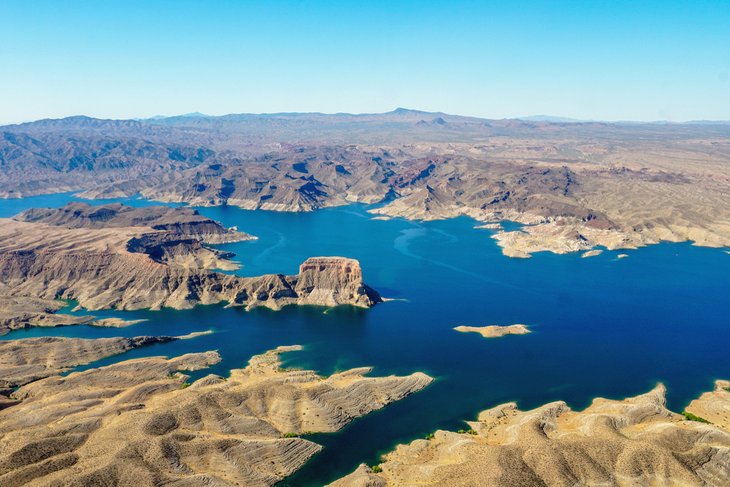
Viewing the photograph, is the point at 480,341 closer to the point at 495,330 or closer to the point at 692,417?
the point at 495,330

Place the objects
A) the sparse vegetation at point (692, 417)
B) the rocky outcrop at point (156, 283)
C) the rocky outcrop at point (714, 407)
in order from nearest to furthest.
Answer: the sparse vegetation at point (692, 417), the rocky outcrop at point (714, 407), the rocky outcrop at point (156, 283)

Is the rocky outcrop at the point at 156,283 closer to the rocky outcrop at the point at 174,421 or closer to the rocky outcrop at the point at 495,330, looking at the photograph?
the rocky outcrop at the point at 495,330

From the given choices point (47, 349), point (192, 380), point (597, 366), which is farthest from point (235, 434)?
point (597, 366)

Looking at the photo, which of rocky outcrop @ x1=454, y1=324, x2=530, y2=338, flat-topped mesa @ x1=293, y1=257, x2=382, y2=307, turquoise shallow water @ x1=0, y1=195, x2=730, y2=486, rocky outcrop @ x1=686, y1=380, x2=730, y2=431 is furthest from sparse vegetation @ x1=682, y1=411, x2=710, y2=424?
flat-topped mesa @ x1=293, y1=257, x2=382, y2=307

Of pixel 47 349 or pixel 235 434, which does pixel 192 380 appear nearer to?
pixel 235 434

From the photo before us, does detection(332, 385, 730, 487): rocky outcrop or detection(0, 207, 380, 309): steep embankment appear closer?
detection(332, 385, 730, 487): rocky outcrop

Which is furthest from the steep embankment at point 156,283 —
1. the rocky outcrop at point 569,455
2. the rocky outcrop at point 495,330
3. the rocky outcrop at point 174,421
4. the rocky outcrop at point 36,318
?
the rocky outcrop at point 569,455

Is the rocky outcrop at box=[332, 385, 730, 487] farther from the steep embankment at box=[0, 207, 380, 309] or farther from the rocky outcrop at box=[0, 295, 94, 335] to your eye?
the rocky outcrop at box=[0, 295, 94, 335]
